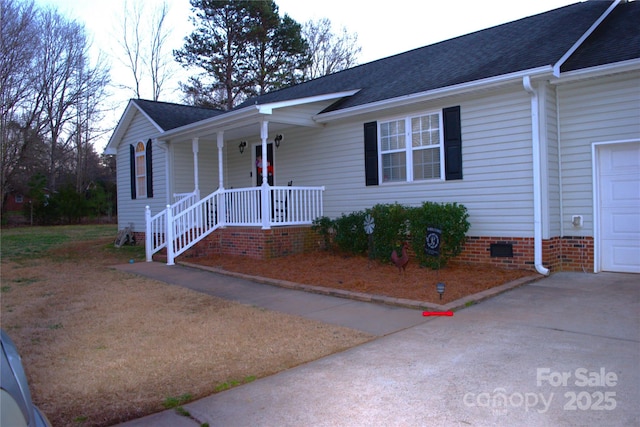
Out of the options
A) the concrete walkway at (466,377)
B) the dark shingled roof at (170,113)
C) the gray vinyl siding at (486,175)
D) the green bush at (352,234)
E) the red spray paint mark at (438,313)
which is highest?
the dark shingled roof at (170,113)

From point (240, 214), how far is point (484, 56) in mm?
6248

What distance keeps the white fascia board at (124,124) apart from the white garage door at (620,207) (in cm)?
1119

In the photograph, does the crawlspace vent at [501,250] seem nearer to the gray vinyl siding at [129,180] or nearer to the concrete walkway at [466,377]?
the concrete walkway at [466,377]

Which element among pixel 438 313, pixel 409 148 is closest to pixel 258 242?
pixel 409 148

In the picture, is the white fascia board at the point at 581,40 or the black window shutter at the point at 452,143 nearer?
the white fascia board at the point at 581,40

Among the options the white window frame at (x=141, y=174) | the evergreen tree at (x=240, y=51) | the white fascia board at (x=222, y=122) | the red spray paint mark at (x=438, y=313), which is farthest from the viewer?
the evergreen tree at (x=240, y=51)

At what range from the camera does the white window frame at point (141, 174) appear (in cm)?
1537

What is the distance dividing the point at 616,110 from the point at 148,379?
7712 mm

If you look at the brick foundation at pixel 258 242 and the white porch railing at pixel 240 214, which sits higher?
the white porch railing at pixel 240 214

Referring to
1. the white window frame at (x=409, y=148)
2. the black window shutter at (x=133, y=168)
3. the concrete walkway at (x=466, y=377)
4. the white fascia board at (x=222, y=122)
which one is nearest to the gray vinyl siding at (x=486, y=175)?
the white window frame at (x=409, y=148)

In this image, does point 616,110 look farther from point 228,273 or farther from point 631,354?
point 228,273

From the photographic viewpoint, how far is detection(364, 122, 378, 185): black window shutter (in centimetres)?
1040

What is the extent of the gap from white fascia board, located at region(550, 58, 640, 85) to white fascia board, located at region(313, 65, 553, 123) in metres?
0.44

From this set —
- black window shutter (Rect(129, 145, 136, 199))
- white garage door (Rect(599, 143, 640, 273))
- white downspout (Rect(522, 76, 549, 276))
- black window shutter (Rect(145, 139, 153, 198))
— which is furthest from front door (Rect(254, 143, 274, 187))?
white garage door (Rect(599, 143, 640, 273))
